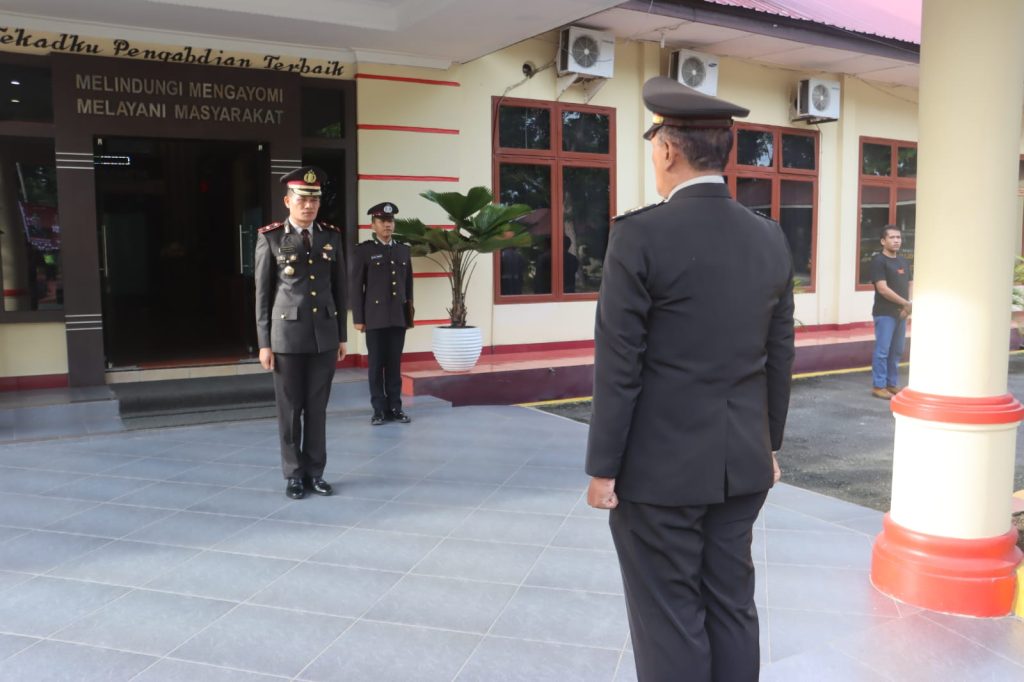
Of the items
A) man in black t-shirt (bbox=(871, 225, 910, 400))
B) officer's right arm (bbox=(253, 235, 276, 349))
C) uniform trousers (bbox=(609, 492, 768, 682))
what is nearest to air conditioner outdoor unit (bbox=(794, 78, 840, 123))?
man in black t-shirt (bbox=(871, 225, 910, 400))

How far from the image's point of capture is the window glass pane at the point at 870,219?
1265 centimetres

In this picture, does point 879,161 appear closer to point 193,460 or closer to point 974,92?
point 974,92

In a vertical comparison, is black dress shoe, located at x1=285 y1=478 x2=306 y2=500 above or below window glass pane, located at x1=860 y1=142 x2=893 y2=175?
below

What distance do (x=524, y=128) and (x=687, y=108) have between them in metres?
7.78

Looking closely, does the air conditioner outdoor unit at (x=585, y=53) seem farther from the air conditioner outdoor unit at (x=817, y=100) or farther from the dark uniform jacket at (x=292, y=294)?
the dark uniform jacket at (x=292, y=294)

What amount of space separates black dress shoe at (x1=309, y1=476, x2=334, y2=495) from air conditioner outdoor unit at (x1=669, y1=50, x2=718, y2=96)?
7256 millimetres

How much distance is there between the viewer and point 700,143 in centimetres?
210

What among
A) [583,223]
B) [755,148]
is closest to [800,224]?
[755,148]

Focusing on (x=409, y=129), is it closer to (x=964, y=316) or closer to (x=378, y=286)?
(x=378, y=286)

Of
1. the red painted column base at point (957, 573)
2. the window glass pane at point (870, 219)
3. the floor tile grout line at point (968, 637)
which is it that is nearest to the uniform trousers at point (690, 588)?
the floor tile grout line at point (968, 637)

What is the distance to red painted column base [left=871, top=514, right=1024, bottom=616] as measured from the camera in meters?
3.26

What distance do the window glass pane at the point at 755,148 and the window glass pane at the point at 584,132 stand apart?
2188 mm

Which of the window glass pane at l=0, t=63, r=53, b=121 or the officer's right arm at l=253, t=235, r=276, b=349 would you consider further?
the window glass pane at l=0, t=63, r=53, b=121

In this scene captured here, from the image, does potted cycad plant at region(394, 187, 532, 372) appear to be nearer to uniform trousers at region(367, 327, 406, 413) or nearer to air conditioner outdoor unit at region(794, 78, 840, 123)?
uniform trousers at region(367, 327, 406, 413)
